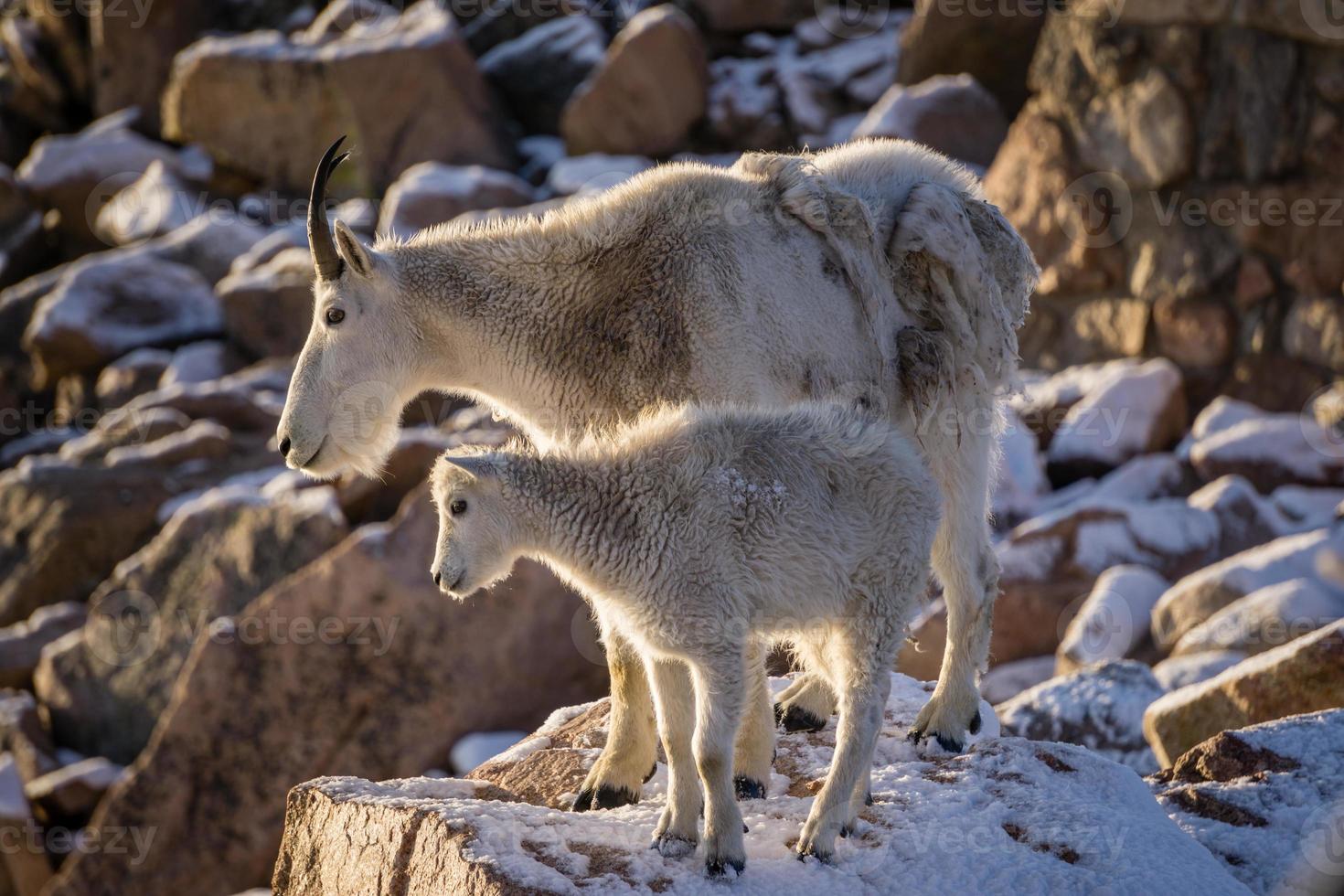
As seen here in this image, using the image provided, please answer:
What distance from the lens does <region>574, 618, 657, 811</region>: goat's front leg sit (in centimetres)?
604

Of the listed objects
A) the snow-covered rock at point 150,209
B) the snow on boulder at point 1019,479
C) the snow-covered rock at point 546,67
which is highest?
the snow-covered rock at point 546,67

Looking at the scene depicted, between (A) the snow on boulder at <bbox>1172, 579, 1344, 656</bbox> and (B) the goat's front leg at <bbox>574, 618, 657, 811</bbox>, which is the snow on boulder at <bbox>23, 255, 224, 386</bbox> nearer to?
(A) the snow on boulder at <bbox>1172, 579, 1344, 656</bbox>

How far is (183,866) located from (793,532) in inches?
335

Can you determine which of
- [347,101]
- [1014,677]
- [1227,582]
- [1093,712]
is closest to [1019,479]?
[1014,677]

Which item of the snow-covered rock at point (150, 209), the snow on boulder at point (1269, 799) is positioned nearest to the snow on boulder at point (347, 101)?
the snow-covered rock at point (150, 209)

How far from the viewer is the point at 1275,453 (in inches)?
532

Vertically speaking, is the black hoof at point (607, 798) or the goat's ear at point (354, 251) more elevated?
the goat's ear at point (354, 251)

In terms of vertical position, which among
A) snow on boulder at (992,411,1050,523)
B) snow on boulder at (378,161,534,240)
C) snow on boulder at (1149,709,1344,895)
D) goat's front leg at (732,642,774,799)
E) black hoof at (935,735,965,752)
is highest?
Answer: goat's front leg at (732,642,774,799)

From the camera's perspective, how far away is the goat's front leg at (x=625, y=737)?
604 cm

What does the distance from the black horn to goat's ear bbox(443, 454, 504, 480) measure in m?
1.67

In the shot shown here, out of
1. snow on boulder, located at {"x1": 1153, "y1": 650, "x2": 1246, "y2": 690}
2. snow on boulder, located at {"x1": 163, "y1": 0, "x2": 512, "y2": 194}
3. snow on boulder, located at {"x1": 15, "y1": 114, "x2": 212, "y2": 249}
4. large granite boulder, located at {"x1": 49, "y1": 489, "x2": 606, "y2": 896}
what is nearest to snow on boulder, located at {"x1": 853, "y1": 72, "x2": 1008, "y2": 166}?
snow on boulder, located at {"x1": 163, "y1": 0, "x2": 512, "y2": 194}

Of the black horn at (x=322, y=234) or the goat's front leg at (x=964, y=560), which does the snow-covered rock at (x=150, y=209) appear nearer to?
the black horn at (x=322, y=234)

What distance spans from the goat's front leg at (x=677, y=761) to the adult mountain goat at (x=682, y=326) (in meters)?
0.77

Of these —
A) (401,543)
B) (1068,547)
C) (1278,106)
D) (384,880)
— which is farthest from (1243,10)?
(384,880)
